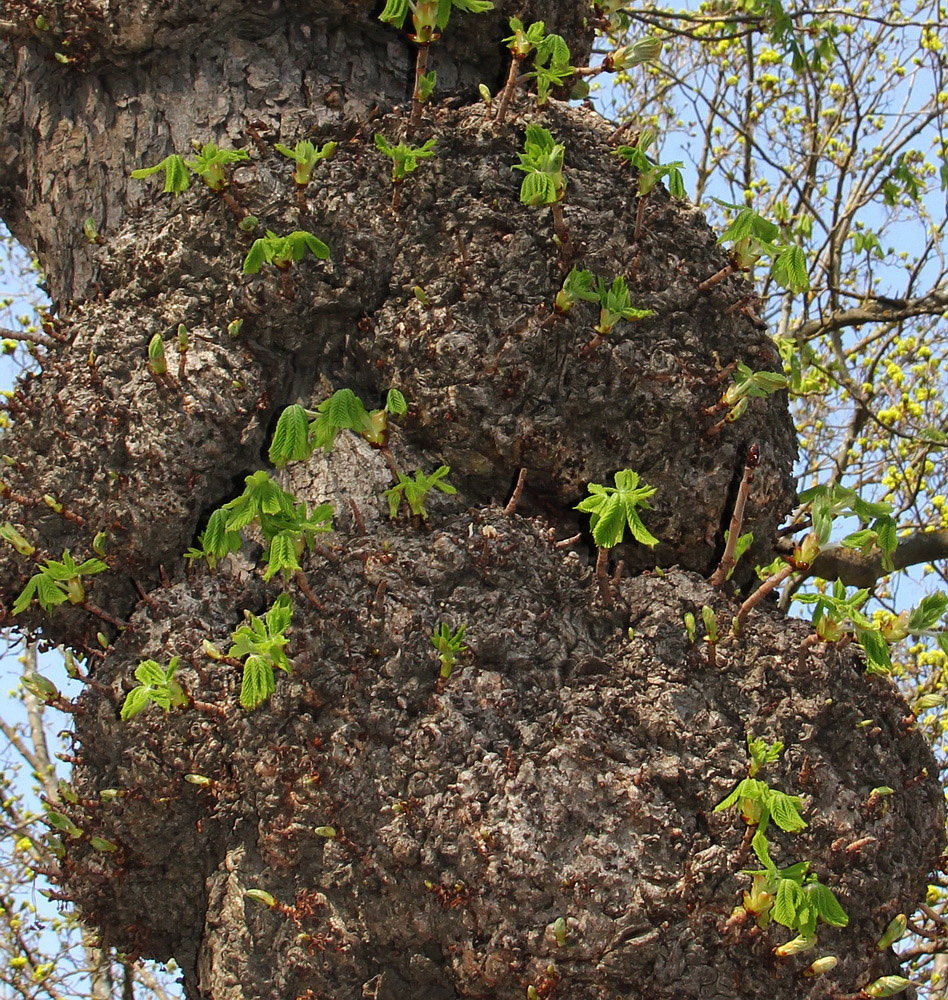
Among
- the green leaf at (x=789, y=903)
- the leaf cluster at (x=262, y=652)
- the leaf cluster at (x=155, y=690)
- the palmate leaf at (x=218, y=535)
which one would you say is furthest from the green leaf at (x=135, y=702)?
the green leaf at (x=789, y=903)

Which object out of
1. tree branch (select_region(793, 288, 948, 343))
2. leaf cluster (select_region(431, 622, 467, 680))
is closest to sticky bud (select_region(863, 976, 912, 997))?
leaf cluster (select_region(431, 622, 467, 680))

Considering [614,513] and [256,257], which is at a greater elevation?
[256,257]

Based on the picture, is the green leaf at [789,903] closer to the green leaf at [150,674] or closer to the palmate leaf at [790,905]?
the palmate leaf at [790,905]

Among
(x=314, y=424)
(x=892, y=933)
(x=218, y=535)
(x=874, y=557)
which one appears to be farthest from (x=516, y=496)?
(x=874, y=557)

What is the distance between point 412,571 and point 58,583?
0.71 m

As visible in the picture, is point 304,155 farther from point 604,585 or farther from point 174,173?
point 604,585

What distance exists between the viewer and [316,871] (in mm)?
1787

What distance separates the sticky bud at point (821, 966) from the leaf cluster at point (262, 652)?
0.99 meters

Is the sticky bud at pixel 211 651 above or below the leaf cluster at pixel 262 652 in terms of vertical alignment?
above

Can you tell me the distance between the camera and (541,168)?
197 cm

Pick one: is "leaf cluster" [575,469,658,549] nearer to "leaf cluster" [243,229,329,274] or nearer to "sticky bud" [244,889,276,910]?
"leaf cluster" [243,229,329,274]

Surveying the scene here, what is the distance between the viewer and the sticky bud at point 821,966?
164cm

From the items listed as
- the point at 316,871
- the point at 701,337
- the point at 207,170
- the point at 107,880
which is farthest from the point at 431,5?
the point at 107,880

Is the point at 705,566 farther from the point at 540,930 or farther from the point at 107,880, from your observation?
the point at 107,880
